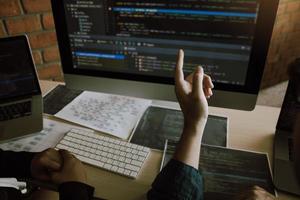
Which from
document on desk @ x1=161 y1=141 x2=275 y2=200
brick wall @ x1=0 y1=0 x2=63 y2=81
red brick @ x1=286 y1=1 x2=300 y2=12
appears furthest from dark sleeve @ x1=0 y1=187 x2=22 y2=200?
red brick @ x1=286 y1=1 x2=300 y2=12

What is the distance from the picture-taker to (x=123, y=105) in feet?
3.21

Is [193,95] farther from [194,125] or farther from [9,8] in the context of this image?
[9,8]

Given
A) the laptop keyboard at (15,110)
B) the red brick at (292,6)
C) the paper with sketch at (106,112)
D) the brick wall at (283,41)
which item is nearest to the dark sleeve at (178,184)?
the paper with sketch at (106,112)

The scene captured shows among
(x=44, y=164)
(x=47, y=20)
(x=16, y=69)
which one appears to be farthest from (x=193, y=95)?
(x=47, y=20)

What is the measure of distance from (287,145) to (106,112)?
0.56m

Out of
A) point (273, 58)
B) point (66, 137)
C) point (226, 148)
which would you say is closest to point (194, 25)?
point (226, 148)

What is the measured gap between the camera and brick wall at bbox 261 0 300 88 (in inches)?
75.0

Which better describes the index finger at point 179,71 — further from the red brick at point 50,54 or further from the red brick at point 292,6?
the red brick at point 292,6

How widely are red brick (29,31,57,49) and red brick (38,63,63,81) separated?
0.41ft

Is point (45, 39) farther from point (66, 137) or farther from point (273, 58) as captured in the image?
point (273, 58)

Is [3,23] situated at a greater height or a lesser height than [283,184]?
greater

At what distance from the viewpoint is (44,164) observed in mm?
719

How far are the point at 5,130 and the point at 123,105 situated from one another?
372mm

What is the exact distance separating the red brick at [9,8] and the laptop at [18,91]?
0.55m
